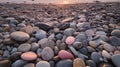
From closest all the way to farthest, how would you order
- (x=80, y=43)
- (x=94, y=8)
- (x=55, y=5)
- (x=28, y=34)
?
(x=80, y=43), (x=28, y=34), (x=94, y=8), (x=55, y=5)

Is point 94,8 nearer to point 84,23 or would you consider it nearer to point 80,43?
point 84,23

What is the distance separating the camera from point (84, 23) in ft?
12.7

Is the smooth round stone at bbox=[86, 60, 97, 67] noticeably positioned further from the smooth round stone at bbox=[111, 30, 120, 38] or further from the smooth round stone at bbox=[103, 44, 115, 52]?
the smooth round stone at bbox=[111, 30, 120, 38]

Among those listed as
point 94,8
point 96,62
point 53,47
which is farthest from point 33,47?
point 94,8

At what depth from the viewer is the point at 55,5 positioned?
588cm

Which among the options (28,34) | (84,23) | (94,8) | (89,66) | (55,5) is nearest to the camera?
(89,66)

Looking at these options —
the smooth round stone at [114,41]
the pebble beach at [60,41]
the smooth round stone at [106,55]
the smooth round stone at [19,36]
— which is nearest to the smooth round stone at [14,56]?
the pebble beach at [60,41]

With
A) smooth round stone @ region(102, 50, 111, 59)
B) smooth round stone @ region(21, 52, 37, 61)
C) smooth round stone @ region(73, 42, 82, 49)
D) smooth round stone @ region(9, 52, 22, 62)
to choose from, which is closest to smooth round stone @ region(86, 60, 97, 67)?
smooth round stone @ region(102, 50, 111, 59)

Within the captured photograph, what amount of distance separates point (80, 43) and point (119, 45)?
59 centimetres

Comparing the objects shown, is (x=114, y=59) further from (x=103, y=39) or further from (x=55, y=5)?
(x=55, y=5)

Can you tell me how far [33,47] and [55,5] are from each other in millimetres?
2854

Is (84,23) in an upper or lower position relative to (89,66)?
upper

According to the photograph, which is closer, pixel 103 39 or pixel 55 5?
pixel 103 39

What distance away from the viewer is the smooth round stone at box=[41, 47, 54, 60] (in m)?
3.00
